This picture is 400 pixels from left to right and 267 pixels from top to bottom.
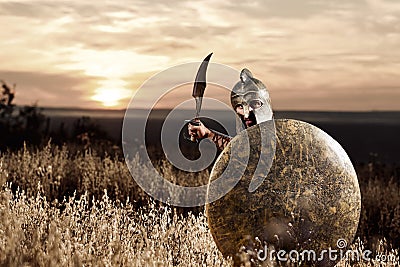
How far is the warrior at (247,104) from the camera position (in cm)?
572

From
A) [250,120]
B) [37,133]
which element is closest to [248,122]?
[250,120]

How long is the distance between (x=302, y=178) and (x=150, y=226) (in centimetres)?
257

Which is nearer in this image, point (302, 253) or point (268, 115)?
point (302, 253)

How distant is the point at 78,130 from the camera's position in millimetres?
16312

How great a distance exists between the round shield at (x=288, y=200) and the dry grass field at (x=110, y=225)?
1.36 ft

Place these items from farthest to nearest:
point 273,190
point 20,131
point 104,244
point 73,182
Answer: point 20,131 → point 73,182 → point 104,244 → point 273,190

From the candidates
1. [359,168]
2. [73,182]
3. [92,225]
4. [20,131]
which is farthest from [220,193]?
[20,131]

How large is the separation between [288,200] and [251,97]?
3.82ft

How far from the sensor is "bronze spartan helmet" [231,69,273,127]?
5.72 m

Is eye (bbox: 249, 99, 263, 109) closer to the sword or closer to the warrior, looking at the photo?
the warrior

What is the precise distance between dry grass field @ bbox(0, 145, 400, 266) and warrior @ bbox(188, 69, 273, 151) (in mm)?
1045

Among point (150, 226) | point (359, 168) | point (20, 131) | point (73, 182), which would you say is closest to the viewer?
point (150, 226)

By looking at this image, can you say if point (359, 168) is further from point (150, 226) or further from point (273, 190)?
point (273, 190)

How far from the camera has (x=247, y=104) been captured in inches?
227
